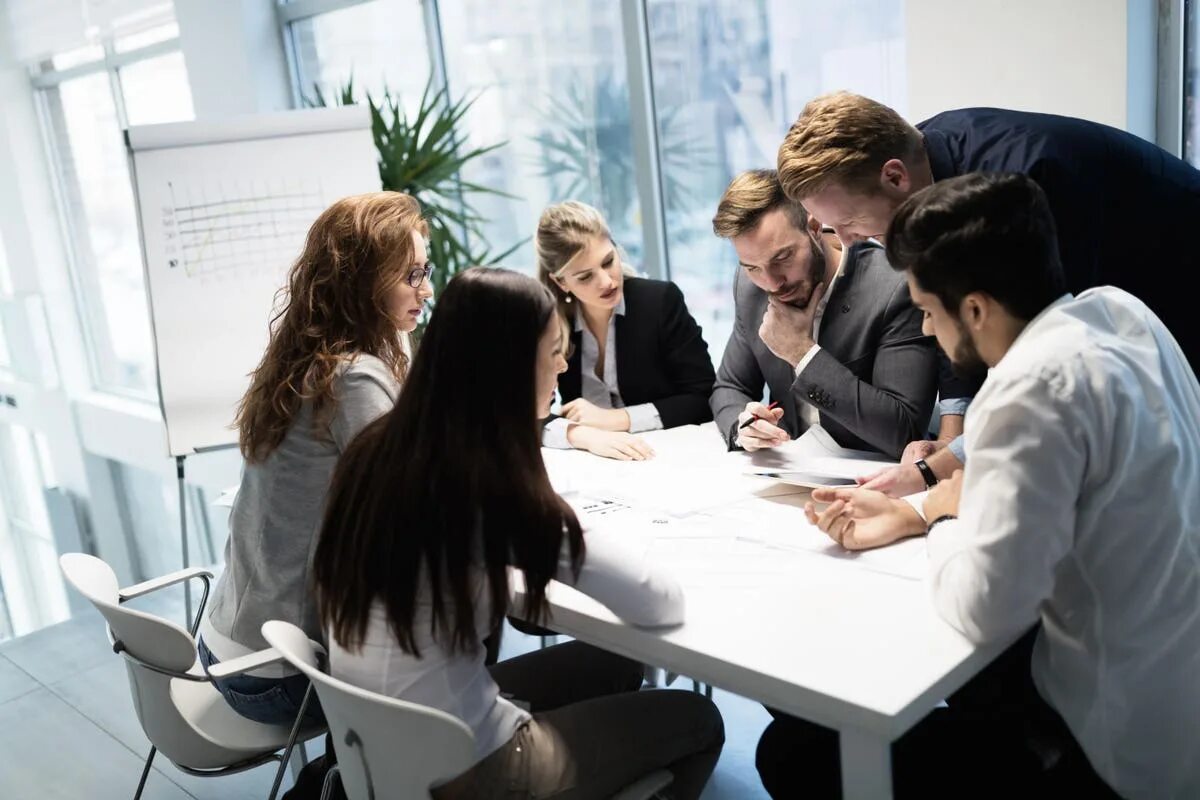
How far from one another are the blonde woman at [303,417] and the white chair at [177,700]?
0.05 metres

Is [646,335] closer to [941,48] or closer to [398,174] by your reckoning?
[941,48]

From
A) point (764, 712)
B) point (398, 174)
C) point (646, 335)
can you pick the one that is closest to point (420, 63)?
point (398, 174)

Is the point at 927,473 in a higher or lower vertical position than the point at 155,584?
higher

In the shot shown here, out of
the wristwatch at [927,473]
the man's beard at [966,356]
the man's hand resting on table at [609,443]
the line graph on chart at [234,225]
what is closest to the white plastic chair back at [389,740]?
the man's beard at [966,356]

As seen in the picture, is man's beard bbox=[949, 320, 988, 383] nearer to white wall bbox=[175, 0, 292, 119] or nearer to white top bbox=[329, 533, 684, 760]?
white top bbox=[329, 533, 684, 760]

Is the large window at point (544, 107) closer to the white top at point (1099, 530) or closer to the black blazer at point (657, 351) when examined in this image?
the black blazer at point (657, 351)

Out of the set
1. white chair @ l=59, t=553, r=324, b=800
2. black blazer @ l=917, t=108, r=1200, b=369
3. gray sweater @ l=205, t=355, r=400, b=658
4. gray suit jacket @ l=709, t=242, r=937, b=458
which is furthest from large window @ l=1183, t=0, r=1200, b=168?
white chair @ l=59, t=553, r=324, b=800

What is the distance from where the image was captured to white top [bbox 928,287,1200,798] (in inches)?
48.0

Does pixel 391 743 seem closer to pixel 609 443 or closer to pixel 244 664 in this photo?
pixel 244 664

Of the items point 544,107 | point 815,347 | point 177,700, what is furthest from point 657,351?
point 544,107

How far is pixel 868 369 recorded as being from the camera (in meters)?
2.32

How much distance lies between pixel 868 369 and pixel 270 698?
1.40 metres

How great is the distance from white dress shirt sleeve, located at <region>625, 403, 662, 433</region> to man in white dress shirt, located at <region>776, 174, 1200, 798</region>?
4.56 ft

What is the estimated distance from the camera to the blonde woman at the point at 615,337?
2.77 m
